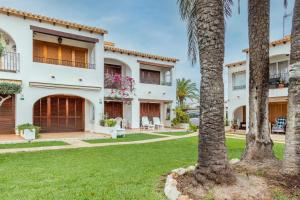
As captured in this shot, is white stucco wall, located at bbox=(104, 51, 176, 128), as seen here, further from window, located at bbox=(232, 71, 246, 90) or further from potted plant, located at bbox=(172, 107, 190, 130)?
window, located at bbox=(232, 71, 246, 90)

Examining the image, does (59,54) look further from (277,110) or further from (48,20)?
(277,110)

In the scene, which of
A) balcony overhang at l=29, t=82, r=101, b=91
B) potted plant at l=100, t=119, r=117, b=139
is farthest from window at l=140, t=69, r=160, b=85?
potted plant at l=100, t=119, r=117, b=139

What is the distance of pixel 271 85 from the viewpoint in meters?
24.8

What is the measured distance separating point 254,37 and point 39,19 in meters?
17.0

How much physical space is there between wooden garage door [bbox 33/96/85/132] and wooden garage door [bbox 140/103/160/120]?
8.31 metres

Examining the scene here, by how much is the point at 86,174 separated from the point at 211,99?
4.38 metres

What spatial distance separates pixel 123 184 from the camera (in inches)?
264

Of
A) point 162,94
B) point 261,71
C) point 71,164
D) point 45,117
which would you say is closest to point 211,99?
point 261,71

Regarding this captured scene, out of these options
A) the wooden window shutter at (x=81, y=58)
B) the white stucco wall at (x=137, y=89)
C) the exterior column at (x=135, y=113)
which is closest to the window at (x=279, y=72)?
the white stucco wall at (x=137, y=89)

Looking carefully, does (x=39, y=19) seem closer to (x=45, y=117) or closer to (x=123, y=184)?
(x=45, y=117)

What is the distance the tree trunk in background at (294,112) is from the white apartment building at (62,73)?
1745cm

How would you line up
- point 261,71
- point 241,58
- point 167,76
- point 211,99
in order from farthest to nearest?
point 167,76 → point 241,58 → point 261,71 → point 211,99

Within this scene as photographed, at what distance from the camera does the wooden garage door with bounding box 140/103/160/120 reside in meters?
30.3

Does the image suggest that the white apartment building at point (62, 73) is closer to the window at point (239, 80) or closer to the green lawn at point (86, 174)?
the window at point (239, 80)
